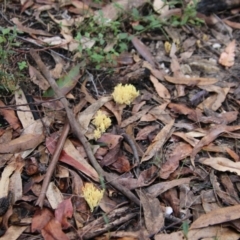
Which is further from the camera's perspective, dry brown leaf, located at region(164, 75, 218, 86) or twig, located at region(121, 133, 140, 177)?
dry brown leaf, located at region(164, 75, 218, 86)

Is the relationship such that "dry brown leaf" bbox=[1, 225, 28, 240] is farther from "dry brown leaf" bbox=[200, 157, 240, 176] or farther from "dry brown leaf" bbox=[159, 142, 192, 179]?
"dry brown leaf" bbox=[200, 157, 240, 176]

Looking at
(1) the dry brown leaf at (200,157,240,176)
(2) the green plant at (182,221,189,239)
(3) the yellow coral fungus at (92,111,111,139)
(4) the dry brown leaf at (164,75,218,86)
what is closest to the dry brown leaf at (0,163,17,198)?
(3) the yellow coral fungus at (92,111,111,139)

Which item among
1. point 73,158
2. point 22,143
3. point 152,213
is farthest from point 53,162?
point 152,213

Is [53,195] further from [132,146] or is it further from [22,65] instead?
[22,65]

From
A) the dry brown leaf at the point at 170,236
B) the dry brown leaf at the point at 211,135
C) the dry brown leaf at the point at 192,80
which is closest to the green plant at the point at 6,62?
the dry brown leaf at the point at 192,80

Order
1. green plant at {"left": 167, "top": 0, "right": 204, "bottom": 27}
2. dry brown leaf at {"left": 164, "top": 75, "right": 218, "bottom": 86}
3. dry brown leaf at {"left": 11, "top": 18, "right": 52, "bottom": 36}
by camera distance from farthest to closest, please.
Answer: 1. green plant at {"left": 167, "top": 0, "right": 204, "bottom": 27}
2. dry brown leaf at {"left": 11, "top": 18, "right": 52, "bottom": 36}
3. dry brown leaf at {"left": 164, "top": 75, "right": 218, "bottom": 86}

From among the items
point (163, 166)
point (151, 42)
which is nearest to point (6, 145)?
point (163, 166)

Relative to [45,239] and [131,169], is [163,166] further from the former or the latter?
[45,239]

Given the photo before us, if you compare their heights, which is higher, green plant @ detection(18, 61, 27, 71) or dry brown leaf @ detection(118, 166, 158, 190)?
green plant @ detection(18, 61, 27, 71)
